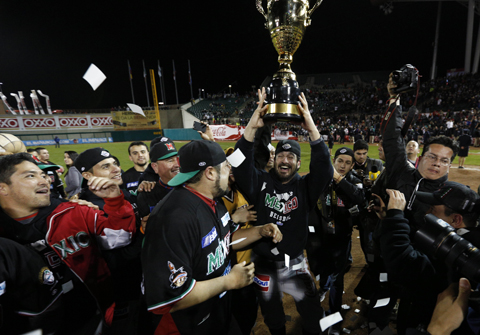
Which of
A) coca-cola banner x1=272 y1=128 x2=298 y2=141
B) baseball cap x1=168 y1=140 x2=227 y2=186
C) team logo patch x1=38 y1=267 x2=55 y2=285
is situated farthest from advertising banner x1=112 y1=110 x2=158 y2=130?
baseball cap x1=168 y1=140 x2=227 y2=186

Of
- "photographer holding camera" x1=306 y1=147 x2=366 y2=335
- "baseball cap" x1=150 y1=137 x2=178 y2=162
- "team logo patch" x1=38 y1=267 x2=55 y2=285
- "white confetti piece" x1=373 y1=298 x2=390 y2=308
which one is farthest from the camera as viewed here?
"baseball cap" x1=150 y1=137 x2=178 y2=162

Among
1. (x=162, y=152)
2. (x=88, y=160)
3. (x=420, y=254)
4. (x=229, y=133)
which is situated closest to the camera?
(x=420, y=254)

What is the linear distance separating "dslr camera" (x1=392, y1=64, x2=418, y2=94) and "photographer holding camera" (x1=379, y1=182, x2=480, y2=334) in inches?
40.8

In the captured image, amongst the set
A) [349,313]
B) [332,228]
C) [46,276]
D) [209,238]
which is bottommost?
[349,313]

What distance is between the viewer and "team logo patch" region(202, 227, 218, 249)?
1.71 metres

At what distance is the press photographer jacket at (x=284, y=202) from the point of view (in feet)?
8.66

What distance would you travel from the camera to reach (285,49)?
275cm

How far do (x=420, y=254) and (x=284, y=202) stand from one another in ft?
4.44

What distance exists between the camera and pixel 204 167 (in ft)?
6.04

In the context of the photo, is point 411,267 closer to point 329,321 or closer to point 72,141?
point 329,321

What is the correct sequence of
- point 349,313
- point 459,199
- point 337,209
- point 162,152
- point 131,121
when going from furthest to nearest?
point 131,121, point 337,209, point 162,152, point 349,313, point 459,199

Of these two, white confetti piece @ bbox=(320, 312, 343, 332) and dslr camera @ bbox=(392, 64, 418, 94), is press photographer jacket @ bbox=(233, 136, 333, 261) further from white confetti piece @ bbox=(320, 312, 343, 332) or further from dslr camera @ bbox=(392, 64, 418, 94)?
dslr camera @ bbox=(392, 64, 418, 94)

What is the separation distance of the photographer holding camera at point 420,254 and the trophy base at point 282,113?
109 centimetres

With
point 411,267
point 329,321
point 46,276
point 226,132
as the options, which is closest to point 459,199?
point 411,267
